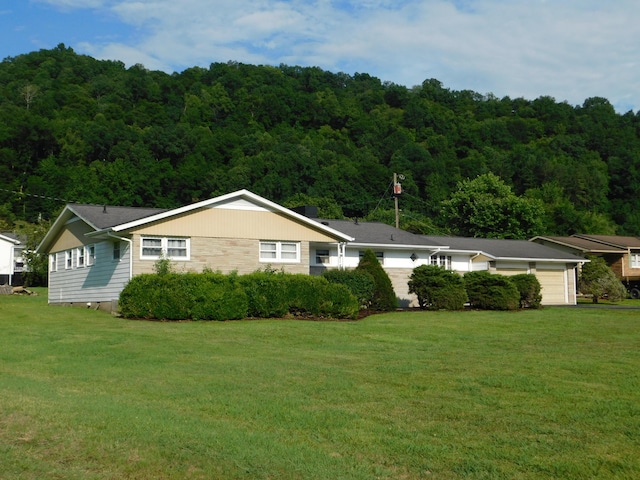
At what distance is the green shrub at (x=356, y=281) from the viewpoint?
27766 mm

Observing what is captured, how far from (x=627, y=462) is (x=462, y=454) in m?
1.54

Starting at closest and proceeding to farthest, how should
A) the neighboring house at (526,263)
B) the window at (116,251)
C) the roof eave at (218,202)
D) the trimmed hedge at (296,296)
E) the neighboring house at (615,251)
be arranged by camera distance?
the trimmed hedge at (296,296)
the roof eave at (218,202)
the window at (116,251)
the neighboring house at (526,263)
the neighboring house at (615,251)

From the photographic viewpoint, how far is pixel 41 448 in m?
7.00

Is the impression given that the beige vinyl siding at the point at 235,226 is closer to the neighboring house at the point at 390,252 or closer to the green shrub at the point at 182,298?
the neighboring house at the point at 390,252

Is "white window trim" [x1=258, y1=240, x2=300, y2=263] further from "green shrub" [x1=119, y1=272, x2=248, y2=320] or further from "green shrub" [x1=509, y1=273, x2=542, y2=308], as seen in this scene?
"green shrub" [x1=509, y1=273, x2=542, y2=308]

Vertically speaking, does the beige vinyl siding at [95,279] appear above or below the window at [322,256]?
below

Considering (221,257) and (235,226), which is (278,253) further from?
(221,257)

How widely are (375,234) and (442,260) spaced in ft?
15.2

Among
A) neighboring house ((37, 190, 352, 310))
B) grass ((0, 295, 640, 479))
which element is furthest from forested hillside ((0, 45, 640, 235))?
grass ((0, 295, 640, 479))

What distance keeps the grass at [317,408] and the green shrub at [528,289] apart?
14703 millimetres

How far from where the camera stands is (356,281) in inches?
1108

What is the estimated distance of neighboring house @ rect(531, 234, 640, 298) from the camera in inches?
1941

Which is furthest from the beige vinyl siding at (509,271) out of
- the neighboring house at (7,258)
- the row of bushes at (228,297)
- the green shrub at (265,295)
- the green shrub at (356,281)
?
the neighboring house at (7,258)

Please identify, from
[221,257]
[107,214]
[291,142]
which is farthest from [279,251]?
[291,142]
